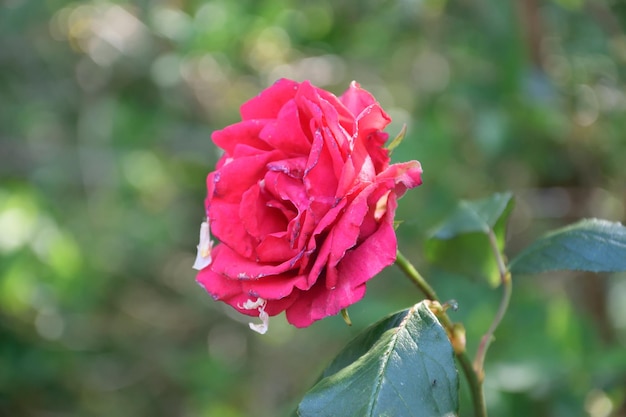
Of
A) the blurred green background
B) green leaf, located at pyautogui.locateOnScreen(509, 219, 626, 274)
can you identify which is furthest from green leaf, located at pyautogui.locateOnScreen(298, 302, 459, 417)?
the blurred green background

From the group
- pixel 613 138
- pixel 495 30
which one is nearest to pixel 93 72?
pixel 495 30

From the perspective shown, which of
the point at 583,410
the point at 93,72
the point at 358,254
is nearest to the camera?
the point at 358,254

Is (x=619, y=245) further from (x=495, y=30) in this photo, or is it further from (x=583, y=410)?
(x=495, y=30)

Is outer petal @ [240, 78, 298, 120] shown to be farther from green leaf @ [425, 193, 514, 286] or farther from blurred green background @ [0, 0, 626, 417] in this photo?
blurred green background @ [0, 0, 626, 417]

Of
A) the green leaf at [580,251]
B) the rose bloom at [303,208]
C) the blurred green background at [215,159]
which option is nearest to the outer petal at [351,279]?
the rose bloom at [303,208]

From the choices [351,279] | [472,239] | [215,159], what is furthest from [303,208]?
[215,159]

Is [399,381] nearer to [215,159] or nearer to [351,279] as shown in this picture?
[351,279]
